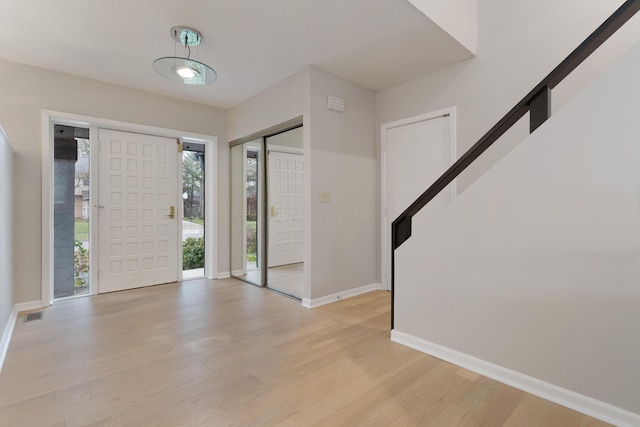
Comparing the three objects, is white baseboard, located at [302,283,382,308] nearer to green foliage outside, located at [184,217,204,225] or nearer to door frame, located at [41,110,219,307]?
door frame, located at [41,110,219,307]

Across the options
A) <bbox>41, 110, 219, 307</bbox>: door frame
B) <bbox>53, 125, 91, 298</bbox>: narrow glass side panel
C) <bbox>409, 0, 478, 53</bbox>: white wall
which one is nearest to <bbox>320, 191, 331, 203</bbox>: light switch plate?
<bbox>409, 0, 478, 53</bbox>: white wall

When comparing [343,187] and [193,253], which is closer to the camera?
[343,187]

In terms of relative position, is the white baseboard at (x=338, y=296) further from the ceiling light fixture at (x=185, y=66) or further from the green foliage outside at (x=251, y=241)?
the ceiling light fixture at (x=185, y=66)

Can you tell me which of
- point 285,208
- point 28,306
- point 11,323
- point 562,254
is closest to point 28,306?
point 28,306

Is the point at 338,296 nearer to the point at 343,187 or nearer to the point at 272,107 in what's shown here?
the point at 343,187

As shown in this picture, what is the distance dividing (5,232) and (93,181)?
1259 mm

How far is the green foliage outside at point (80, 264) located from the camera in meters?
4.03

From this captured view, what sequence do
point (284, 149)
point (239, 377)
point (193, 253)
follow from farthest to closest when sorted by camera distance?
point (193, 253) → point (284, 149) → point (239, 377)

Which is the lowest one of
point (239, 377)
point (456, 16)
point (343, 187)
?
point (239, 377)

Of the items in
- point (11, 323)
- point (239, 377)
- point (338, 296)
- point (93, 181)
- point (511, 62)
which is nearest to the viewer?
point (239, 377)

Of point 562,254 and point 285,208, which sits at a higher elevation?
point 285,208

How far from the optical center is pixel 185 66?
252 cm

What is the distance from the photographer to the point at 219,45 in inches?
113

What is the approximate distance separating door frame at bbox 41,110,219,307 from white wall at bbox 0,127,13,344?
1.15 feet
